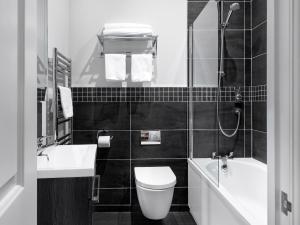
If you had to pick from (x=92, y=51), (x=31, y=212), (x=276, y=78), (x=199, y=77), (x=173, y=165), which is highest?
(x=92, y=51)

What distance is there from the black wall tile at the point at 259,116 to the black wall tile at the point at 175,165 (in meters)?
0.84

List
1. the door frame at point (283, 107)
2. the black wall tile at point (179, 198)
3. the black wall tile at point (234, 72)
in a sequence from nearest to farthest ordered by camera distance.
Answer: the door frame at point (283, 107), the black wall tile at point (234, 72), the black wall tile at point (179, 198)

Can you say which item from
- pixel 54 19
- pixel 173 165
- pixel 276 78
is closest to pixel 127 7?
pixel 54 19

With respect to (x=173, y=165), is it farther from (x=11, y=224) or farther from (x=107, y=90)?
(x=11, y=224)

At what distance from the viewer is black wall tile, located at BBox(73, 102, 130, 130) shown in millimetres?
2955

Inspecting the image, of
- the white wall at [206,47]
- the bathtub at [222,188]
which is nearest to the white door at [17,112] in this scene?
the bathtub at [222,188]

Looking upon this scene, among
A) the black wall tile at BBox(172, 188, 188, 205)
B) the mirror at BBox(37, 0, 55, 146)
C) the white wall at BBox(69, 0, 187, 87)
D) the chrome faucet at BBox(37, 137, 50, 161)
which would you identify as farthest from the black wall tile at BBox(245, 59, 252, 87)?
the chrome faucet at BBox(37, 137, 50, 161)

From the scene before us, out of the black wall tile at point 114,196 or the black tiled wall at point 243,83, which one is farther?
Answer: the black wall tile at point 114,196

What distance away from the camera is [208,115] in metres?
2.71

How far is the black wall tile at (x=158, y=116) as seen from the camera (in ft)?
9.78

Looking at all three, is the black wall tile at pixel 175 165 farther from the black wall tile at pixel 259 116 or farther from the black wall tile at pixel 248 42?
the black wall tile at pixel 248 42

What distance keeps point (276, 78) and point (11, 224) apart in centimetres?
81

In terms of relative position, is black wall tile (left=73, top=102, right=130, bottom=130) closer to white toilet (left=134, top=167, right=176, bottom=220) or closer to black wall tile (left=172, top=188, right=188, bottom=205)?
white toilet (left=134, top=167, right=176, bottom=220)

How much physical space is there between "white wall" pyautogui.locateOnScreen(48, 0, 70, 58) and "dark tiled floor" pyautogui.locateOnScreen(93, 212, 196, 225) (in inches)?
65.5
